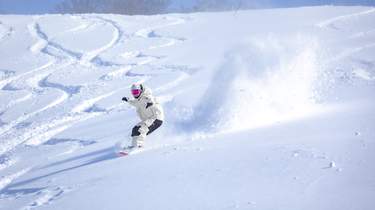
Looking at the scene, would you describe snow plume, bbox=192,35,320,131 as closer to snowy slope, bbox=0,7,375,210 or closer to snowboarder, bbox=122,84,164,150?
snowy slope, bbox=0,7,375,210

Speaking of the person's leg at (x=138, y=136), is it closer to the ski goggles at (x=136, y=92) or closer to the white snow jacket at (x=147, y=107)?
the white snow jacket at (x=147, y=107)

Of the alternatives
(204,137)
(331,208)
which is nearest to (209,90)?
(204,137)

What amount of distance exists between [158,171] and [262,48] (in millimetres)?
6875

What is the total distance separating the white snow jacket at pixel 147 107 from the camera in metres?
6.26

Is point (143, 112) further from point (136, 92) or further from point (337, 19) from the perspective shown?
point (337, 19)

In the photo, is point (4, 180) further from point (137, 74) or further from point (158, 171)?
point (137, 74)

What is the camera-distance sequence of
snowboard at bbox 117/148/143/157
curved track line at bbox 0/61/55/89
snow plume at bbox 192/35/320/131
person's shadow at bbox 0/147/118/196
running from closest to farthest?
person's shadow at bbox 0/147/118/196 < snowboard at bbox 117/148/143/157 < snow plume at bbox 192/35/320/131 < curved track line at bbox 0/61/55/89

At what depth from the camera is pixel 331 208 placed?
10.7 ft

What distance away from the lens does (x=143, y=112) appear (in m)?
6.36

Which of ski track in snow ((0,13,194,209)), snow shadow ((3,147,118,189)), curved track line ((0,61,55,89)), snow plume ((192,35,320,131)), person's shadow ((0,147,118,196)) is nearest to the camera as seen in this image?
person's shadow ((0,147,118,196))

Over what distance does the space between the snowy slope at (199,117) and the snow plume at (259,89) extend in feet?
0.11

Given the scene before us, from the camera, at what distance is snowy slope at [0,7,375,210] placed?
3.99 m

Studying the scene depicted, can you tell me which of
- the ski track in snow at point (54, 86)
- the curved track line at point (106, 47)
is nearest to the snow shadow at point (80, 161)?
the ski track in snow at point (54, 86)

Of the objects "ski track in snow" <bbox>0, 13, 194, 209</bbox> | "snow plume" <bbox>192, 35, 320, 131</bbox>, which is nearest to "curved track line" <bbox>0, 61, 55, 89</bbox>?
"ski track in snow" <bbox>0, 13, 194, 209</bbox>
